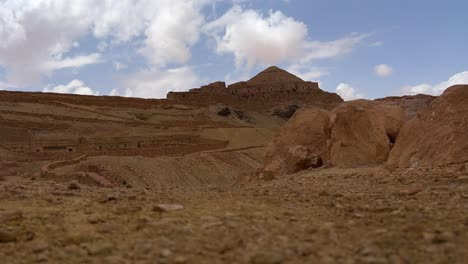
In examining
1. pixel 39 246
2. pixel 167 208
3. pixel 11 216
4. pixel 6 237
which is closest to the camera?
pixel 39 246

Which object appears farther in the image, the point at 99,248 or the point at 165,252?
the point at 99,248

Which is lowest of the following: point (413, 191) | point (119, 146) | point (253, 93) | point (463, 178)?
point (413, 191)

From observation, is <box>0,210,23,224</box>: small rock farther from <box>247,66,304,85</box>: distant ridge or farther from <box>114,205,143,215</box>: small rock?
<box>247,66,304,85</box>: distant ridge

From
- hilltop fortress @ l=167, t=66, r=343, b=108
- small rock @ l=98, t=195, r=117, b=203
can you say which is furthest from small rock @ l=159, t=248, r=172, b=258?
hilltop fortress @ l=167, t=66, r=343, b=108

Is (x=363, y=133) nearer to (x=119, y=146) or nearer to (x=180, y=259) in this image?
(x=180, y=259)

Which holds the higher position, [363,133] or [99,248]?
[363,133]

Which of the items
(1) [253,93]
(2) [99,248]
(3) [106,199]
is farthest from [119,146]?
(1) [253,93]

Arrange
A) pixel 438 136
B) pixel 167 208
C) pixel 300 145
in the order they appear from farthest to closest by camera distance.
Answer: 1. pixel 300 145
2. pixel 438 136
3. pixel 167 208

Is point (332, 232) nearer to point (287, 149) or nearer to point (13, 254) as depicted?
point (13, 254)

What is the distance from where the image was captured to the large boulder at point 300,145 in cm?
1205

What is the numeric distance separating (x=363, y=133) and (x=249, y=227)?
7448 millimetres

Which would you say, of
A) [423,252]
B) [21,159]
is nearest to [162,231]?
[423,252]

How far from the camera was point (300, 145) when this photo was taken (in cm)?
1300

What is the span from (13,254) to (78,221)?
96 cm
